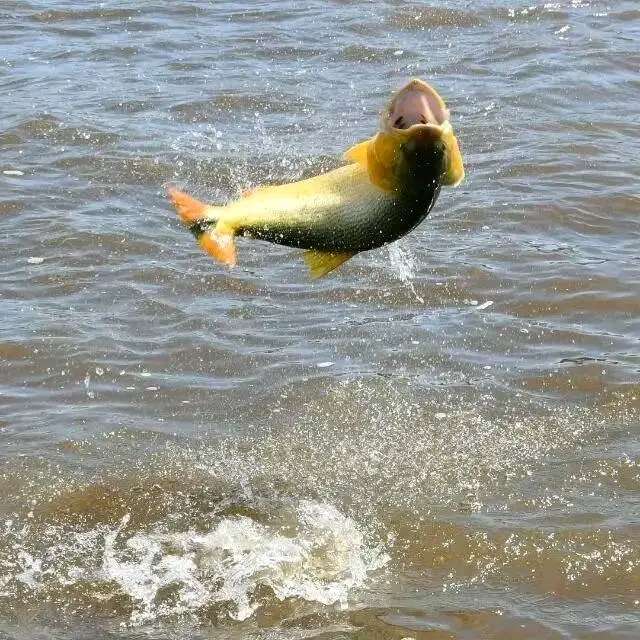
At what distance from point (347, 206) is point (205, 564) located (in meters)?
2.11

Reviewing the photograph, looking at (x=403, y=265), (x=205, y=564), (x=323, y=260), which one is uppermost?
(x=323, y=260)

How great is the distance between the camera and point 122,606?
5402 mm

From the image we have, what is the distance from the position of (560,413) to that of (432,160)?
3.39 m

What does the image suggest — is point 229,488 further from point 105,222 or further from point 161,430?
point 105,222

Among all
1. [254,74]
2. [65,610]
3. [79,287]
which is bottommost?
[65,610]

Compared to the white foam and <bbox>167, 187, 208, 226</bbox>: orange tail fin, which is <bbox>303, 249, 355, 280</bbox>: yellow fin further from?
the white foam

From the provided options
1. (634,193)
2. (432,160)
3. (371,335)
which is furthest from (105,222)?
(432,160)

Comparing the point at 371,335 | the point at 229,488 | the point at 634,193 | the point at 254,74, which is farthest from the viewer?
the point at 254,74

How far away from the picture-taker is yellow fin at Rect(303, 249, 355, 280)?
4.43 metres

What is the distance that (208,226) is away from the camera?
170 inches

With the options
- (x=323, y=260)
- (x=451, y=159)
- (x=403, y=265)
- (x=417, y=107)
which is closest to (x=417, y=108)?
(x=417, y=107)

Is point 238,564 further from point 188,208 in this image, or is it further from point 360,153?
point 360,153

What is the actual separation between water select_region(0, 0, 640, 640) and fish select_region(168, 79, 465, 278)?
176cm

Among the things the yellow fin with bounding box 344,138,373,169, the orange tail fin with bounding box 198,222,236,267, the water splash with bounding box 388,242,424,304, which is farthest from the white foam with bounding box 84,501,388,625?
the water splash with bounding box 388,242,424,304
